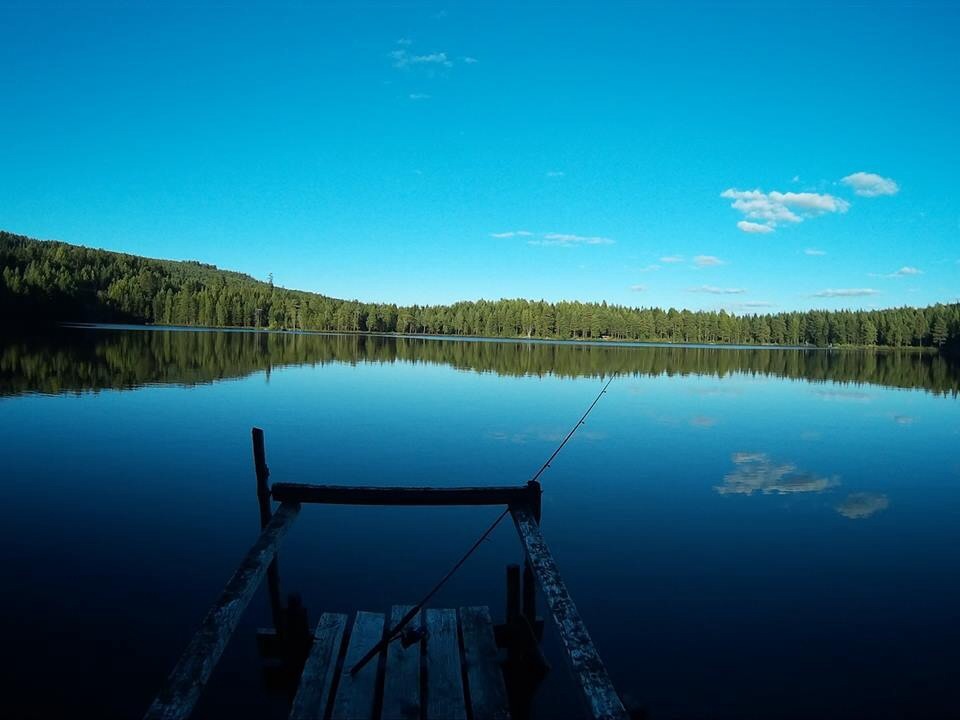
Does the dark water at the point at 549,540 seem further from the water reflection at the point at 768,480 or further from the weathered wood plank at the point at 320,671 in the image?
the weathered wood plank at the point at 320,671

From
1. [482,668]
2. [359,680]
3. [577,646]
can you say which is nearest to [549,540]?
[482,668]

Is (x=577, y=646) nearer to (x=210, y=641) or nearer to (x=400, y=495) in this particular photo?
(x=210, y=641)

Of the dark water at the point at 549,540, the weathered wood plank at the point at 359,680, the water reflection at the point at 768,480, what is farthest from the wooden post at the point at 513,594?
the water reflection at the point at 768,480

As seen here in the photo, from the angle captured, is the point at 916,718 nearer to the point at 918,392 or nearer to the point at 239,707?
the point at 239,707

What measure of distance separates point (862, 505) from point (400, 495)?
14.1 meters

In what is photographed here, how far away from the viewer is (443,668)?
701 centimetres

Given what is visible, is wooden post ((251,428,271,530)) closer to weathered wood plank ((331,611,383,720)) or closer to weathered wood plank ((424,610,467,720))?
weathered wood plank ((331,611,383,720))

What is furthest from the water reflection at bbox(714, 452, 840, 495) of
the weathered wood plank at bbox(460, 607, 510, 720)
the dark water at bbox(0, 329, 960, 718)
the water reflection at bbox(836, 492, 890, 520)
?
the weathered wood plank at bbox(460, 607, 510, 720)

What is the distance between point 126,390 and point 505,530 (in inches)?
1005

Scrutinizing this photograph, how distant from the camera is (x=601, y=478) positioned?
60.2ft

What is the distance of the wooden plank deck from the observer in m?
6.22

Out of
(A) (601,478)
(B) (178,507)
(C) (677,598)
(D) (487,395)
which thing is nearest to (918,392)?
(D) (487,395)

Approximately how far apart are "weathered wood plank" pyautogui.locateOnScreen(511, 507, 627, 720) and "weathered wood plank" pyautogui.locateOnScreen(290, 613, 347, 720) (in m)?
2.58

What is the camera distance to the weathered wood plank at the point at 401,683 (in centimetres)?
616
